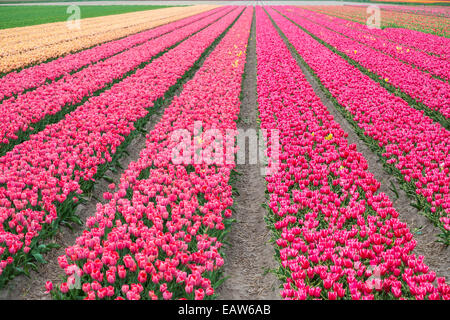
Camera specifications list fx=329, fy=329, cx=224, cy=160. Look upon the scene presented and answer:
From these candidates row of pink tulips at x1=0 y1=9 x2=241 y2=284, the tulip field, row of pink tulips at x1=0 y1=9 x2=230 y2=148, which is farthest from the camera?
row of pink tulips at x1=0 y1=9 x2=230 y2=148

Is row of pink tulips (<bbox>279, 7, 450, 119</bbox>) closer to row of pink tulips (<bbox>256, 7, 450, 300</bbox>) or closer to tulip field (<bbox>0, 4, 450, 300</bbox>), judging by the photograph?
tulip field (<bbox>0, 4, 450, 300</bbox>)

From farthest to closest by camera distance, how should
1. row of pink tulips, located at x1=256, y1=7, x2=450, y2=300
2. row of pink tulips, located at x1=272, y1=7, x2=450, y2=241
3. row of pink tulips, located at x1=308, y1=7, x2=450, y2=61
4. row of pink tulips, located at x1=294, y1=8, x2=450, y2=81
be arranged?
1. row of pink tulips, located at x1=308, y1=7, x2=450, y2=61
2. row of pink tulips, located at x1=294, y1=8, x2=450, y2=81
3. row of pink tulips, located at x1=272, y1=7, x2=450, y2=241
4. row of pink tulips, located at x1=256, y1=7, x2=450, y2=300

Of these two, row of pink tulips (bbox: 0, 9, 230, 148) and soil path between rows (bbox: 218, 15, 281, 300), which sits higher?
row of pink tulips (bbox: 0, 9, 230, 148)

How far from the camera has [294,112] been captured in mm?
9875

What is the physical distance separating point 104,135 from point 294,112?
17.8ft

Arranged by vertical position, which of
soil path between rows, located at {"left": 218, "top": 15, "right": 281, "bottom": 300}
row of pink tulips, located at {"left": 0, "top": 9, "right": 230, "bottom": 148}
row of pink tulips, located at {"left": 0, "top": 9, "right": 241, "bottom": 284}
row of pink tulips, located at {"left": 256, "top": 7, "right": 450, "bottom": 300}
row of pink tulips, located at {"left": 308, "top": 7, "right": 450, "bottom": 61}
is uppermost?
row of pink tulips, located at {"left": 308, "top": 7, "right": 450, "bottom": 61}

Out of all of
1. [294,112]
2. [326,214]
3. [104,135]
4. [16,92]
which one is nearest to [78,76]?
[16,92]

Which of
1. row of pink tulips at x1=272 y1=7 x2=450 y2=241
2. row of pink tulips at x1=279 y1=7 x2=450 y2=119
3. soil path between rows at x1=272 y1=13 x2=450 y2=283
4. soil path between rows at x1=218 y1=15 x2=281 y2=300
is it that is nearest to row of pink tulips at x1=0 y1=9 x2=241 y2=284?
soil path between rows at x1=218 y1=15 x2=281 y2=300

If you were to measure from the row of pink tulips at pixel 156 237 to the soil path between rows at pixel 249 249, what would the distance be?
0.39 metres

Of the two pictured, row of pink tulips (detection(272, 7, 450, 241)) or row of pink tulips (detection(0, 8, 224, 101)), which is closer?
row of pink tulips (detection(272, 7, 450, 241))

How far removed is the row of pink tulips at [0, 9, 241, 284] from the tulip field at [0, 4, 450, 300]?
0.12 ft

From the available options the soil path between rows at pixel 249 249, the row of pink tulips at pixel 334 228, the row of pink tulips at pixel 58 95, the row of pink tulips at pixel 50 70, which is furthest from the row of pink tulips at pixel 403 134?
the row of pink tulips at pixel 50 70

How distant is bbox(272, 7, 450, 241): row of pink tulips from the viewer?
593 cm
